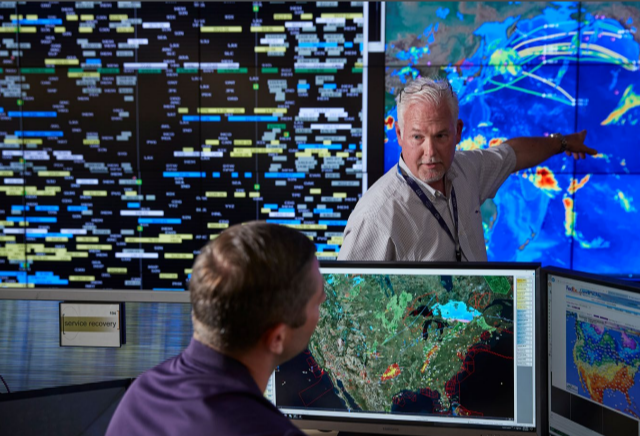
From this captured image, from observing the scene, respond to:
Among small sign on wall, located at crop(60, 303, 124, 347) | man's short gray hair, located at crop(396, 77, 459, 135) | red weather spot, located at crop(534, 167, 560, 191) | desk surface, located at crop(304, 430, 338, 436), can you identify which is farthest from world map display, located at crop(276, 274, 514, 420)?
red weather spot, located at crop(534, 167, 560, 191)

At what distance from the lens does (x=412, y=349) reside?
1203 millimetres

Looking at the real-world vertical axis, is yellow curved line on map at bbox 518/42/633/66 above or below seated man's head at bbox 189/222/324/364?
above

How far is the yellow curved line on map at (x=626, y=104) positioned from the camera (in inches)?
137

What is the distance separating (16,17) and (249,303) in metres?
3.81

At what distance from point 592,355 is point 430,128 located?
96 centimetres

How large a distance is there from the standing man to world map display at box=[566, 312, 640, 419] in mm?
626

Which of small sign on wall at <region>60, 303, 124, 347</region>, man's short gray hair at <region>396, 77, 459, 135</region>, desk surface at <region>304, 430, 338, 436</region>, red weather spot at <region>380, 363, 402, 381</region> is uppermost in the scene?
man's short gray hair at <region>396, 77, 459, 135</region>

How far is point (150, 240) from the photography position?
12.3ft

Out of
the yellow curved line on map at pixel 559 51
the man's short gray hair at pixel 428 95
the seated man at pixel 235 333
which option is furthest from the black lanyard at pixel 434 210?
the yellow curved line on map at pixel 559 51

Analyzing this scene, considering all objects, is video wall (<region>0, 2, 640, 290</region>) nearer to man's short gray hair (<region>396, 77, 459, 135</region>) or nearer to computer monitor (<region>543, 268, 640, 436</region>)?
man's short gray hair (<region>396, 77, 459, 135</region>)

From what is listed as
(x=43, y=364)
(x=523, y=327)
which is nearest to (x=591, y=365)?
(x=523, y=327)

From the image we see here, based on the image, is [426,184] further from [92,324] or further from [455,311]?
[92,324]

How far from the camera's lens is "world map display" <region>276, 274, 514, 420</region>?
1183 millimetres

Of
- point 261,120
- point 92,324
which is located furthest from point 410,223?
point 261,120
